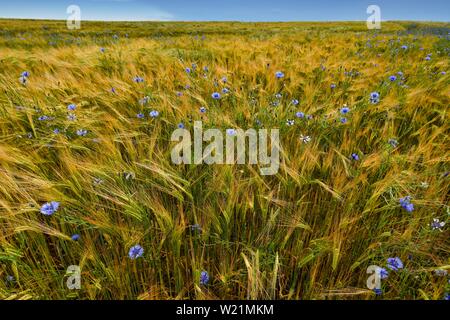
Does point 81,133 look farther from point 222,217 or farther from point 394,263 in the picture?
point 394,263

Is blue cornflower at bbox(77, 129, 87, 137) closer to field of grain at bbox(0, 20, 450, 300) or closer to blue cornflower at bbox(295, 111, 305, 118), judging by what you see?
field of grain at bbox(0, 20, 450, 300)

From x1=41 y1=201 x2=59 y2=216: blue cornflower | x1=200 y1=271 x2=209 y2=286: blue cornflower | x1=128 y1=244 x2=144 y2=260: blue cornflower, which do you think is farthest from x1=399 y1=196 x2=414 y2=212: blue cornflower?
x1=41 y1=201 x2=59 y2=216: blue cornflower

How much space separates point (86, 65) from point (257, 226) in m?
3.08

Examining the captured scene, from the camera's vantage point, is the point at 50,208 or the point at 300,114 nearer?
the point at 50,208

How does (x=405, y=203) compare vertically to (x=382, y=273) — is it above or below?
above

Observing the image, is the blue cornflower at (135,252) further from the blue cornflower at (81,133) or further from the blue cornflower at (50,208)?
the blue cornflower at (81,133)

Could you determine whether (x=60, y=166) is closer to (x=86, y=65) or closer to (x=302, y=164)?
(x=302, y=164)

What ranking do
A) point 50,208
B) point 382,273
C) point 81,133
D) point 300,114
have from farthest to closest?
1. point 300,114
2. point 81,133
3. point 50,208
4. point 382,273

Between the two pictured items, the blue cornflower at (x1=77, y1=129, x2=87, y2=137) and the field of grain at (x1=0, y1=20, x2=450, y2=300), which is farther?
the blue cornflower at (x1=77, y1=129, x2=87, y2=137)

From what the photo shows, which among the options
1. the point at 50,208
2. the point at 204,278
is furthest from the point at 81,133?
the point at 204,278

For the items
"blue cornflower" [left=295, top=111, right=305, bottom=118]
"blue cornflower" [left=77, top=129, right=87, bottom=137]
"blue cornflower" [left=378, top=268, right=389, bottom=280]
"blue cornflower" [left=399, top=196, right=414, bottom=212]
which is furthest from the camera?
Answer: "blue cornflower" [left=295, top=111, right=305, bottom=118]

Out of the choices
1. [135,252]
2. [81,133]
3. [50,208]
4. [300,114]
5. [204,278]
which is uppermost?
[300,114]

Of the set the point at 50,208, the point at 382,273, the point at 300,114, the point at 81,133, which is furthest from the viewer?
the point at 300,114

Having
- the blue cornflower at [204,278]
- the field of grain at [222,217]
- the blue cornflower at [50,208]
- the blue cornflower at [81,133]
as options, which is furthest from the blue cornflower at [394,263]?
the blue cornflower at [81,133]
